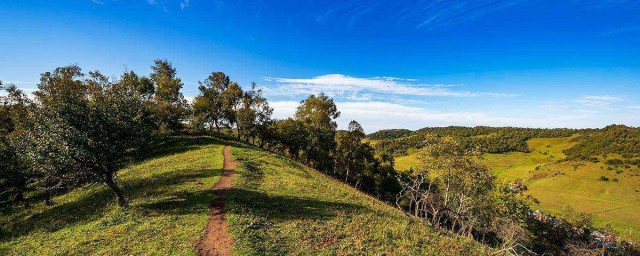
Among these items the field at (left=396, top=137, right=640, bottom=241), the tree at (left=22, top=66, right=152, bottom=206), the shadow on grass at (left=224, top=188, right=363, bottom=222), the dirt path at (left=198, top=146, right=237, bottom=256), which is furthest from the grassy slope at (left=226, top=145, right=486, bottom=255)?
the field at (left=396, top=137, right=640, bottom=241)

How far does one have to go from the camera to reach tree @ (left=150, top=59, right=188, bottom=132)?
222ft

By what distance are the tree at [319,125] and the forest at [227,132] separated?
1.05 ft

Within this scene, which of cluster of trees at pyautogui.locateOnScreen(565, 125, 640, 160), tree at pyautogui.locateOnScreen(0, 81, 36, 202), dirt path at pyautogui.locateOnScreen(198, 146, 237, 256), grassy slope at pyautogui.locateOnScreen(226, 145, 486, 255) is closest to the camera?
dirt path at pyautogui.locateOnScreen(198, 146, 237, 256)

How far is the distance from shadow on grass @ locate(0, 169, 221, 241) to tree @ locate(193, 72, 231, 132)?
136 feet

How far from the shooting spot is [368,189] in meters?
91.4

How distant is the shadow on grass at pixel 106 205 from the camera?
81.5ft

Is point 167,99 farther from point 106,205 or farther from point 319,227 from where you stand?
point 319,227

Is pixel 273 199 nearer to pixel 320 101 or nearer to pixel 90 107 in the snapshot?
pixel 90 107

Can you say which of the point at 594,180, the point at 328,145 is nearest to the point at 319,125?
the point at 328,145

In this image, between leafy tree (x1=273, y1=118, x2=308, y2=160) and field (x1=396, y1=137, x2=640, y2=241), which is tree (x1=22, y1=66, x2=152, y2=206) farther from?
field (x1=396, y1=137, x2=640, y2=241)

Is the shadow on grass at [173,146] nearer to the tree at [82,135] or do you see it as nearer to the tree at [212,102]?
the tree at [212,102]

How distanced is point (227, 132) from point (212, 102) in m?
24.1

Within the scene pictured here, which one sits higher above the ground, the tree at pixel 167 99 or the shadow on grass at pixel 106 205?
the tree at pixel 167 99

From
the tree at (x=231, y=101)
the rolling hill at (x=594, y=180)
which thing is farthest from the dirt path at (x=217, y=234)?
the rolling hill at (x=594, y=180)
